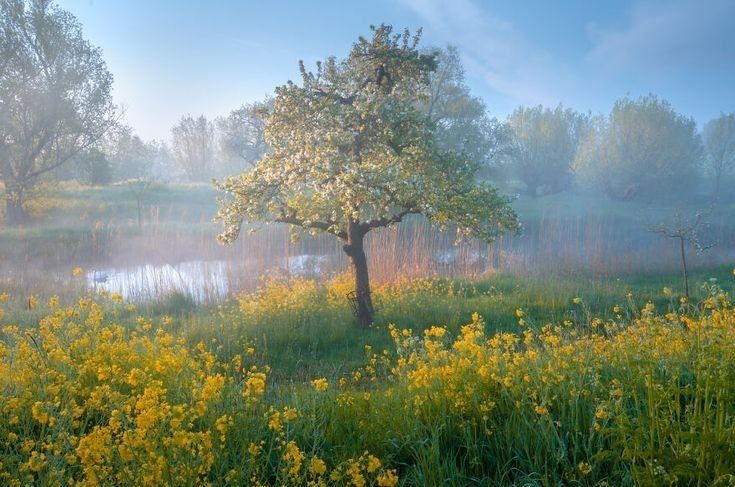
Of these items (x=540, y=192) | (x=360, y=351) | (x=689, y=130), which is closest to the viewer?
(x=360, y=351)

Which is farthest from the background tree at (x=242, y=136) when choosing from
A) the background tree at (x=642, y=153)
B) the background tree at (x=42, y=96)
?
the background tree at (x=642, y=153)

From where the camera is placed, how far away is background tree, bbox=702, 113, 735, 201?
5088 cm

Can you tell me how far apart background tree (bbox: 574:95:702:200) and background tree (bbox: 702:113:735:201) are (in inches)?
368

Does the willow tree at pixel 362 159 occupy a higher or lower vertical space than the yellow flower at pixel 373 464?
higher

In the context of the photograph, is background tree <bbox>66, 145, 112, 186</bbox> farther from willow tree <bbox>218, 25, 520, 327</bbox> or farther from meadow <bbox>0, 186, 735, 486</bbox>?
meadow <bbox>0, 186, 735, 486</bbox>

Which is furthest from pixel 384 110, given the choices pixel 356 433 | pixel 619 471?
pixel 619 471

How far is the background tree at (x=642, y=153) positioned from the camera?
132 ft

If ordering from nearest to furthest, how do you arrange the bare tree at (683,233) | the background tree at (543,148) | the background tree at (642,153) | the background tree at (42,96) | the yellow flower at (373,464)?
the yellow flower at (373,464) → the bare tree at (683,233) → the background tree at (42,96) → the background tree at (642,153) → the background tree at (543,148)

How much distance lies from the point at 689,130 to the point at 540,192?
14.9 meters

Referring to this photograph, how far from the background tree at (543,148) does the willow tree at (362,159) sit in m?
42.1

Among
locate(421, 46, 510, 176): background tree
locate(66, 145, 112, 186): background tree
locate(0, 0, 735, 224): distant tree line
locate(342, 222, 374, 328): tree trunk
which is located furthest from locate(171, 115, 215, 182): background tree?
locate(342, 222, 374, 328): tree trunk

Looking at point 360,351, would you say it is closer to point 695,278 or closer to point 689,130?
point 695,278

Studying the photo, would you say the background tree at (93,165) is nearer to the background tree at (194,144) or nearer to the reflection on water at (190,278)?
the reflection on water at (190,278)

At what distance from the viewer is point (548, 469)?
3678 millimetres
